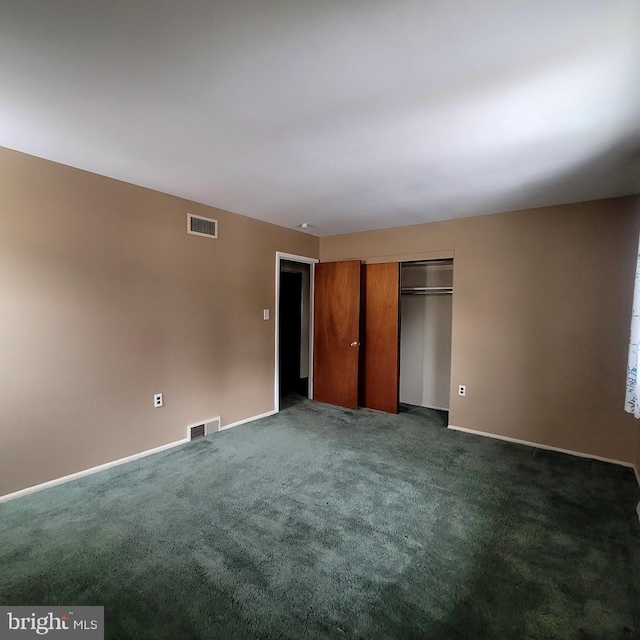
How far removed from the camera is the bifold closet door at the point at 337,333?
4.57 m

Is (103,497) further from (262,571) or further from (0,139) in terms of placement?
(0,139)

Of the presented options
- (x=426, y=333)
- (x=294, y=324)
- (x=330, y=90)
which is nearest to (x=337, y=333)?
(x=426, y=333)

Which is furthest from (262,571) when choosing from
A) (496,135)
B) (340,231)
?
(340,231)

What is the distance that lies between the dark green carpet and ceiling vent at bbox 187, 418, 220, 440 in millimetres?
336

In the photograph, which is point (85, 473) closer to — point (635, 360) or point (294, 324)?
point (294, 324)

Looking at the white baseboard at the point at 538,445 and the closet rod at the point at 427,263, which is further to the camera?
the closet rod at the point at 427,263

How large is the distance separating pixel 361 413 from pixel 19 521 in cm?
336

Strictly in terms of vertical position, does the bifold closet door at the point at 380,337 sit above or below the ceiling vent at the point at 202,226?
below

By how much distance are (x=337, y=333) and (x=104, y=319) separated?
9.22ft

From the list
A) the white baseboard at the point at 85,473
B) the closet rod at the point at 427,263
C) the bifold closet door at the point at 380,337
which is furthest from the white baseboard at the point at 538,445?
the white baseboard at the point at 85,473

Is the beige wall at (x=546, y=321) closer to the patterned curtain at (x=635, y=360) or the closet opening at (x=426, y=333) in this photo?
the closet opening at (x=426, y=333)

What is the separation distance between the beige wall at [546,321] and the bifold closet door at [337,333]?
1124mm

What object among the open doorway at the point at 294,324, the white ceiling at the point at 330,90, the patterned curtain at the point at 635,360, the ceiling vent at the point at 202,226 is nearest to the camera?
the white ceiling at the point at 330,90

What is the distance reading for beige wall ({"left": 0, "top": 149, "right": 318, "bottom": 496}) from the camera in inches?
93.8
